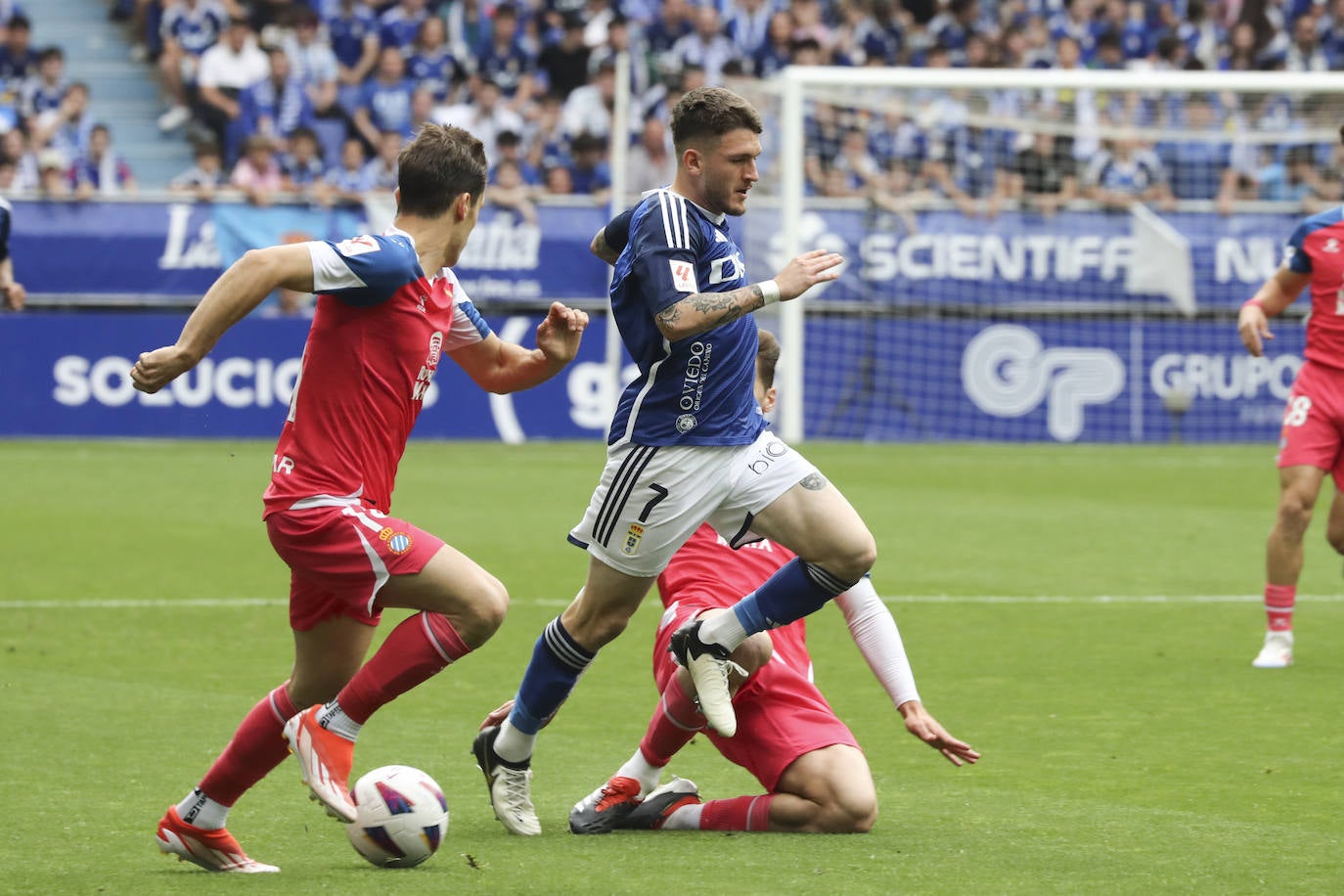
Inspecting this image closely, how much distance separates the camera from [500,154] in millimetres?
20484

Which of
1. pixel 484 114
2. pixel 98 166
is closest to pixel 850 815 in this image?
pixel 98 166

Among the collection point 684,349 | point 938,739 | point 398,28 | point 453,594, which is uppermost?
point 398,28

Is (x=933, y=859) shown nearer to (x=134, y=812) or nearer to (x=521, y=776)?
(x=521, y=776)

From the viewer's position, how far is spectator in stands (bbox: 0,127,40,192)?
19828mm

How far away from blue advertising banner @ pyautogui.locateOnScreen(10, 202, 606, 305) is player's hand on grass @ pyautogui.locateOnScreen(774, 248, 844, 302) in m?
13.6

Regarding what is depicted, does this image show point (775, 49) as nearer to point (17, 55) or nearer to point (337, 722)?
point (17, 55)

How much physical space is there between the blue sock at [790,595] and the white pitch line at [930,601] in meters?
4.50

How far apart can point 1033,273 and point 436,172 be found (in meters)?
14.9

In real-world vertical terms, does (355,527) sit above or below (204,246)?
above

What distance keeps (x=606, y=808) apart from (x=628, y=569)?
688mm

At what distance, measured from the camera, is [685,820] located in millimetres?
5578

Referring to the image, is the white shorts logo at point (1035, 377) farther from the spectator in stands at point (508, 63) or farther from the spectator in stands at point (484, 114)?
the spectator in stands at point (508, 63)

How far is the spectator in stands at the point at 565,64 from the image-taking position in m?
23.0

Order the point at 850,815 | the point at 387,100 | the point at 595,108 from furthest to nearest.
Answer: the point at 595,108, the point at 387,100, the point at 850,815
